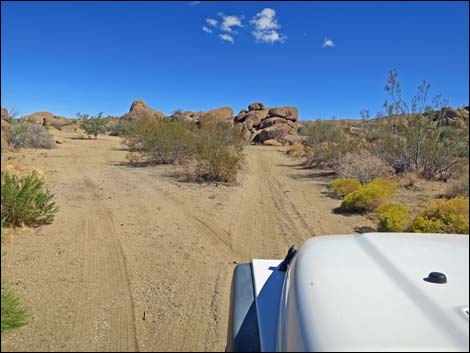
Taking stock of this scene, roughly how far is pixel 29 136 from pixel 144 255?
16.8 m

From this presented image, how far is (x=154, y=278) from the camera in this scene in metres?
4.54

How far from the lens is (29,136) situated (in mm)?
19203

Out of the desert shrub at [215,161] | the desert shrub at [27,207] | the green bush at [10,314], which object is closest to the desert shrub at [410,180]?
the desert shrub at [215,161]

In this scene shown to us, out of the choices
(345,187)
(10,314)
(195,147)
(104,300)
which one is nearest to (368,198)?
(345,187)

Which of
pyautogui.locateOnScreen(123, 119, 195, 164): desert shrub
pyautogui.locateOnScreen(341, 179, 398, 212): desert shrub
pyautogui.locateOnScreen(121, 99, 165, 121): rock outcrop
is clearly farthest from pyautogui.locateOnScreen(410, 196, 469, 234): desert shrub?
pyautogui.locateOnScreen(121, 99, 165, 121): rock outcrop

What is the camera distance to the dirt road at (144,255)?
3270mm

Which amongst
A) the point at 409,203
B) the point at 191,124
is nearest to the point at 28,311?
the point at 409,203

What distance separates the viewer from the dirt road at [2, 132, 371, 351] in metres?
3.27

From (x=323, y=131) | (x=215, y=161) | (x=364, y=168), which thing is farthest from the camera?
(x=323, y=131)

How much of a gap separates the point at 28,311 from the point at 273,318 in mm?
2613

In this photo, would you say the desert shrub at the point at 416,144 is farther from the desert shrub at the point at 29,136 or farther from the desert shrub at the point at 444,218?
the desert shrub at the point at 29,136

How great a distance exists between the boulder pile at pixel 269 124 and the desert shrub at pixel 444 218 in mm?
31060

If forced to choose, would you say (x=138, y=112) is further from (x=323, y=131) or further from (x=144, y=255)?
(x=144, y=255)

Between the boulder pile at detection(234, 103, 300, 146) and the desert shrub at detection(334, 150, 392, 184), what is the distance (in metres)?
23.8
